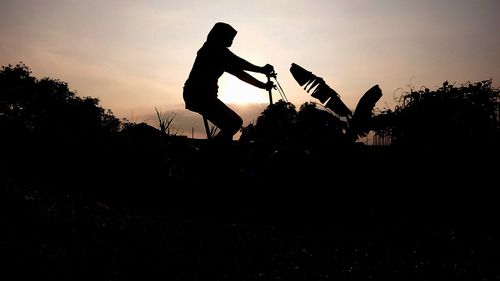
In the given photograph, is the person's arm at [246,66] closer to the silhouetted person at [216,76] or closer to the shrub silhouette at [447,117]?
the silhouetted person at [216,76]

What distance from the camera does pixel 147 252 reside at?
3.65m

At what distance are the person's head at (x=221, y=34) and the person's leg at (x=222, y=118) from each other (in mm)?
1051

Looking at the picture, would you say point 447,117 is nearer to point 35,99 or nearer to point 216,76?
point 216,76

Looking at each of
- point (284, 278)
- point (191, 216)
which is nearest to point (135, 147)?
point (191, 216)

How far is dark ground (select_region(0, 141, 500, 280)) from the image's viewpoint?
3.29 m

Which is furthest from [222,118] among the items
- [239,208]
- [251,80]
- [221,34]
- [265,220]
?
[265,220]

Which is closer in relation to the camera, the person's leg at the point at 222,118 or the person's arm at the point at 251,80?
the person's arm at the point at 251,80

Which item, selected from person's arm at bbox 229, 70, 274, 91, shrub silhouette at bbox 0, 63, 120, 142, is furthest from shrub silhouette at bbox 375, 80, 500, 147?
shrub silhouette at bbox 0, 63, 120, 142

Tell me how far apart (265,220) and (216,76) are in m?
2.63

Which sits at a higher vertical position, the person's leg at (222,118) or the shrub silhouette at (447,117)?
the shrub silhouette at (447,117)

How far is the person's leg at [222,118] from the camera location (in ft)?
20.6

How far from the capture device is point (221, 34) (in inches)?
230

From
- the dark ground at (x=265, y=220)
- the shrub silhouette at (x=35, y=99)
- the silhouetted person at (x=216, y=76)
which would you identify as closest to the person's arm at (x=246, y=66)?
the silhouetted person at (x=216, y=76)

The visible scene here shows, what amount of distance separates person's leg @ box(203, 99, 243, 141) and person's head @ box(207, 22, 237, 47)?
105 centimetres
